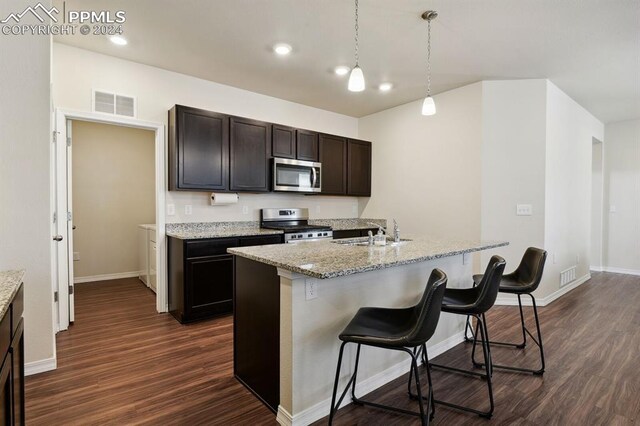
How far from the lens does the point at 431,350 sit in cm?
266

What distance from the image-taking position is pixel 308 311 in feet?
6.00

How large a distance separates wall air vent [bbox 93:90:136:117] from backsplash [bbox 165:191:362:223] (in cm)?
97

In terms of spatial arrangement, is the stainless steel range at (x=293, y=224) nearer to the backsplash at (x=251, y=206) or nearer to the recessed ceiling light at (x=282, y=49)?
the backsplash at (x=251, y=206)

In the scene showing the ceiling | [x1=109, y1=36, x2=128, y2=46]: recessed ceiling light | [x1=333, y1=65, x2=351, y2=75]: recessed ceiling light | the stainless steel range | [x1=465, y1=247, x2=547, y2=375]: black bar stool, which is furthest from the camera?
the stainless steel range

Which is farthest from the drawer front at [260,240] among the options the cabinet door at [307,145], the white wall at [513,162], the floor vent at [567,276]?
the floor vent at [567,276]

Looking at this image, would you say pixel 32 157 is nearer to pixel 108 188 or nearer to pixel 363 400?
pixel 363 400

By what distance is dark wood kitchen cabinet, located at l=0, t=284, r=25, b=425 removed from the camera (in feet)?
3.77

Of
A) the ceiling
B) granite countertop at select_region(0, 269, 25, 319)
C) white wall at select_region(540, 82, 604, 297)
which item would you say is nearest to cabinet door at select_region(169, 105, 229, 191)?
the ceiling

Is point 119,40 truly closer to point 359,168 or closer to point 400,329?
point 400,329

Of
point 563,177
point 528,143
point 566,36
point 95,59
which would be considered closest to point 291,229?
point 95,59

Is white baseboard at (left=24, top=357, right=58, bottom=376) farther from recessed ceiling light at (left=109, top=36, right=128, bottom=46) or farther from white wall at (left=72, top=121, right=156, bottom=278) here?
white wall at (left=72, top=121, right=156, bottom=278)

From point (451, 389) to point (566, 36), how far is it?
3252 millimetres

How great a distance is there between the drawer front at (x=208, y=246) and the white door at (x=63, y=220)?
1.13m

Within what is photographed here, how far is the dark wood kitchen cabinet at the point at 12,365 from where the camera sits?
45.2 inches
